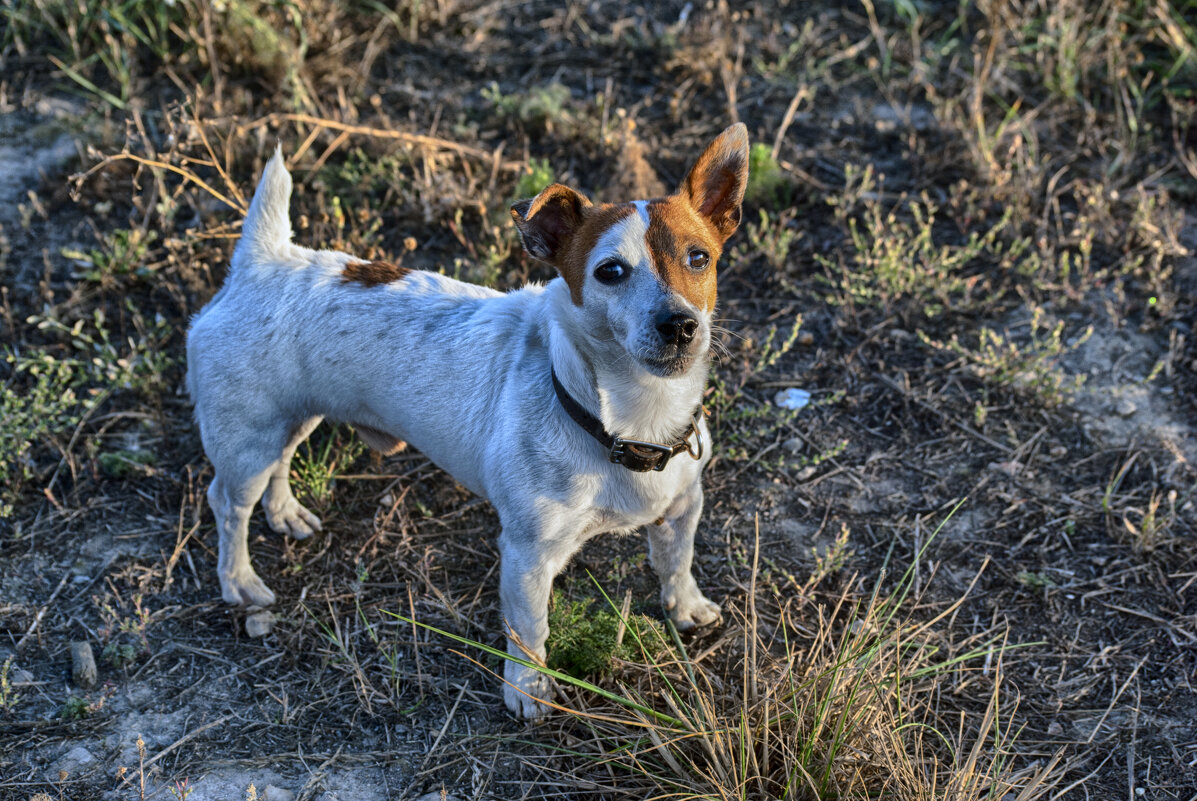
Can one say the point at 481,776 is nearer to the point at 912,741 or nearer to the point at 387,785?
the point at 387,785

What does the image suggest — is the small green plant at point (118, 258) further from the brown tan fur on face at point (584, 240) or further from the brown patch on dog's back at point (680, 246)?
the brown patch on dog's back at point (680, 246)

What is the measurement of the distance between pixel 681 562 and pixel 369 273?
1507mm

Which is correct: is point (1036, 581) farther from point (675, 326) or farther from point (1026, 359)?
point (675, 326)

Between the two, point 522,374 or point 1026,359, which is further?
point 1026,359

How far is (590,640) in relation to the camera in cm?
332

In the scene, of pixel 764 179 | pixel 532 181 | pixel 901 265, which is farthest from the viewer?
pixel 764 179

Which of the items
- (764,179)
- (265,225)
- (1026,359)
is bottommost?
(1026,359)

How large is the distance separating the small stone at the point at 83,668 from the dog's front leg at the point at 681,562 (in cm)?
197

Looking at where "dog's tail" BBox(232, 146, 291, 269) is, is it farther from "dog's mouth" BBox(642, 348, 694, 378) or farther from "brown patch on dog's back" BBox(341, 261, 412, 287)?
"dog's mouth" BBox(642, 348, 694, 378)

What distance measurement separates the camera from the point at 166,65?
5930 millimetres

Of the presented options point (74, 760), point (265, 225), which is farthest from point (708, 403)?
point (74, 760)

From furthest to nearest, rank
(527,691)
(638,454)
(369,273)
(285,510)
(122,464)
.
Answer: (122,464)
(285,510)
(369,273)
(527,691)
(638,454)

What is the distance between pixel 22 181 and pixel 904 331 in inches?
185

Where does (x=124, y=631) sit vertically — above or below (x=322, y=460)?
below
